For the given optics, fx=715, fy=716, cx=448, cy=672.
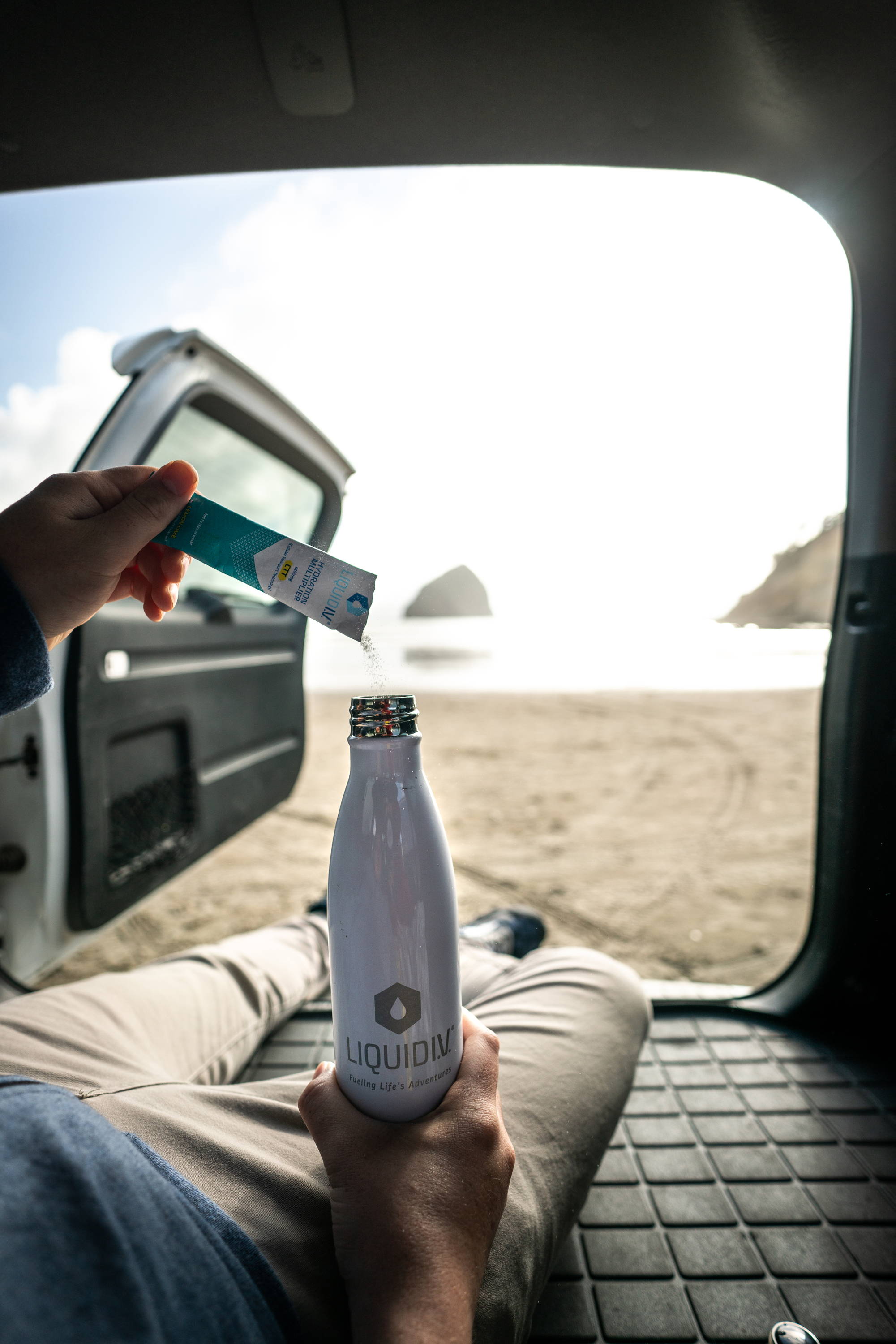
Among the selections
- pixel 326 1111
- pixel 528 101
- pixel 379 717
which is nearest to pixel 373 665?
pixel 379 717

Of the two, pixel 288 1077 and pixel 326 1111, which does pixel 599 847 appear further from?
pixel 326 1111

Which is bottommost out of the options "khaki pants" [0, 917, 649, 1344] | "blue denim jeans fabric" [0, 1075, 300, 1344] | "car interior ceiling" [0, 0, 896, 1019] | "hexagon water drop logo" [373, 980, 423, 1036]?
"khaki pants" [0, 917, 649, 1344]

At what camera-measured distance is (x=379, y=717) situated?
2.33ft

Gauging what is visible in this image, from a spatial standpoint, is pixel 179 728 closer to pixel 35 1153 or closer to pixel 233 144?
pixel 233 144

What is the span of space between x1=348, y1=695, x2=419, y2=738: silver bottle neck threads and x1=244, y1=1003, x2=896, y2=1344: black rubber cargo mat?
951mm

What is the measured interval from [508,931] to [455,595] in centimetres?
92

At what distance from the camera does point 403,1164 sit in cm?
67

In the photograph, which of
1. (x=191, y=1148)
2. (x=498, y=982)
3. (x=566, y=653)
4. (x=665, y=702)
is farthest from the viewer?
(x=566, y=653)

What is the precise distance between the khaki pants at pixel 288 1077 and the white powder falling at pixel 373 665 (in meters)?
0.54

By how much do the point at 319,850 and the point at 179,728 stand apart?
256 centimetres

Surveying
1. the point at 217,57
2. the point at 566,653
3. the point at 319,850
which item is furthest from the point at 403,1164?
the point at 566,653

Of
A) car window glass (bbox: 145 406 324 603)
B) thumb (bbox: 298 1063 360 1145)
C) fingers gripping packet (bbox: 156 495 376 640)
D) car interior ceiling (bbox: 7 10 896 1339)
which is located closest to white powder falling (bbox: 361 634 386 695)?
fingers gripping packet (bbox: 156 495 376 640)

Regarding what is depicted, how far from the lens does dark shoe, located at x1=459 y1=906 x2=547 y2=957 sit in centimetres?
183

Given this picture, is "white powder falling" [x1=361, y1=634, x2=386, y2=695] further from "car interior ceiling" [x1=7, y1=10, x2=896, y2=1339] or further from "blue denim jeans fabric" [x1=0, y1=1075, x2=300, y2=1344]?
"car interior ceiling" [x1=7, y1=10, x2=896, y2=1339]
